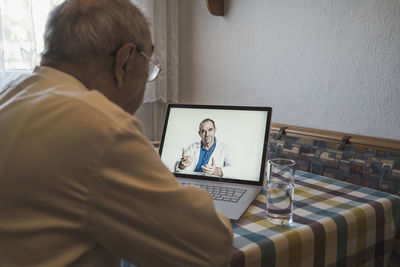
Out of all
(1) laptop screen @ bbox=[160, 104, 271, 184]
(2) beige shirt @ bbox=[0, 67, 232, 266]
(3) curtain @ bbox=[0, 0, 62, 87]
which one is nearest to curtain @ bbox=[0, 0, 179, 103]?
(3) curtain @ bbox=[0, 0, 62, 87]

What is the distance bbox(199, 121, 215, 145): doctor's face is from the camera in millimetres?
1091

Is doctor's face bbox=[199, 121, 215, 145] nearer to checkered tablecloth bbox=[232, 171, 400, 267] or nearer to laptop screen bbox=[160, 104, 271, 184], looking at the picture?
laptop screen bbox=[160, 104, 271, 184]

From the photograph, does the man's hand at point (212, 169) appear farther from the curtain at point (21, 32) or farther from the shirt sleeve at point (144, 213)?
the curtain at point (21, 32)

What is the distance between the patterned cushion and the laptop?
43 centimetres

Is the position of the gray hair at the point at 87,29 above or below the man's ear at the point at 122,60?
above

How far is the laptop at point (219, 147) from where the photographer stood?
3.35ft

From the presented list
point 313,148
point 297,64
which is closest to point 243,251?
point 313,148

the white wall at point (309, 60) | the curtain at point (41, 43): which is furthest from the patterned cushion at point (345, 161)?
the curtain at point (41, 43)

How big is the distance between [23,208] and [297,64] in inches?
53.5

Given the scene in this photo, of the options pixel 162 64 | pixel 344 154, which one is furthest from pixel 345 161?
pixel 162 64

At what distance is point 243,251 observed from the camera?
2.13 feet

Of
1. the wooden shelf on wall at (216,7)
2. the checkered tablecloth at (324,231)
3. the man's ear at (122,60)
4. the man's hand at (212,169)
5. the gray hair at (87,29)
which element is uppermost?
the wooden shelf on wall at (216,7)

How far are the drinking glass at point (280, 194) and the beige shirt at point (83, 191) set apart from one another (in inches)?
11.9

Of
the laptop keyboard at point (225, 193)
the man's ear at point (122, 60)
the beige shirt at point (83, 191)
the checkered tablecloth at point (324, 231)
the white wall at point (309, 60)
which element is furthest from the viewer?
the white wall at point (309, 60)
